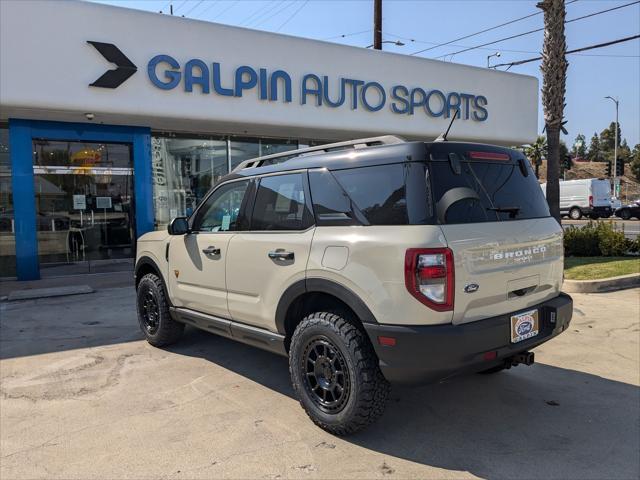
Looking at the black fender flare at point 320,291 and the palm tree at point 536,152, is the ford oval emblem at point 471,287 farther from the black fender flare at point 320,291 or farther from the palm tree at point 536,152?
the palm tree at point 536,152

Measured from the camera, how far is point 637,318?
6750mm

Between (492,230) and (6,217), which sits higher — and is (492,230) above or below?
below

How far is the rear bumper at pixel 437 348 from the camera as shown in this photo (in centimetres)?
304

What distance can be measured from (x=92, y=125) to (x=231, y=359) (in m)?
8.83

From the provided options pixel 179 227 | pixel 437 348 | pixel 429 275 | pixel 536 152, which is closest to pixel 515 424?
Result: pixel 437 348

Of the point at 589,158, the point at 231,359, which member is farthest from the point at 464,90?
the point at 589,158

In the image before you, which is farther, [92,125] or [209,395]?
[92,125]

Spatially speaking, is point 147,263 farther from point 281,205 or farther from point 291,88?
point 291,88

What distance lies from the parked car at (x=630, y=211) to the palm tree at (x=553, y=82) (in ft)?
80.1

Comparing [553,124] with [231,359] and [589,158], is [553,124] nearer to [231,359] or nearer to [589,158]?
[231,359]

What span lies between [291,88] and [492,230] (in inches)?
400

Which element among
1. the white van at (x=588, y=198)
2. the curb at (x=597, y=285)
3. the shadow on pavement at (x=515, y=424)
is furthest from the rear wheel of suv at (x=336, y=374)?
the white van at (x=588, y=198)

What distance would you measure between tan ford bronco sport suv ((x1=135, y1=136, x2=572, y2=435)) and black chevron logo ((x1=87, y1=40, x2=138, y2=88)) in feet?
24.7

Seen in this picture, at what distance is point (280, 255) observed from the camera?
12.7 feet
